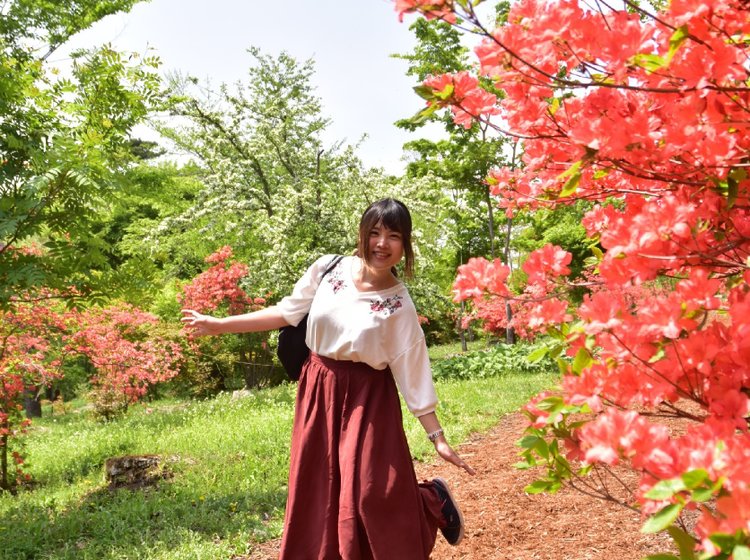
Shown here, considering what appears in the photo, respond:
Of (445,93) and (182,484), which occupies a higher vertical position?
(445,93)

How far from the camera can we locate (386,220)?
8.11ft

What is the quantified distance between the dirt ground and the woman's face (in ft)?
6.00

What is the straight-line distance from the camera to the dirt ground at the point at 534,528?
10.6ft

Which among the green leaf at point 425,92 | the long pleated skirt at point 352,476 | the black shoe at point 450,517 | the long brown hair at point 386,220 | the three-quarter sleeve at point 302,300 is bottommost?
the black shoe at point 450,517

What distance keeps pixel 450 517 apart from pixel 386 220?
4.44ft

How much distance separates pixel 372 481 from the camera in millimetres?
2367

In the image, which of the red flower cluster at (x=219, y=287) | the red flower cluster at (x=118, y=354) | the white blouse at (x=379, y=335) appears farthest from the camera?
the red flower cluster at (x=219, y=287)

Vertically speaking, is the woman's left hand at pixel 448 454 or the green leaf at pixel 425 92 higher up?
the green leaf at pixel 425 92

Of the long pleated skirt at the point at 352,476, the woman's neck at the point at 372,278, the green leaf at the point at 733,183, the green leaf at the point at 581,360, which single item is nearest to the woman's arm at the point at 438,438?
the long pleated skirt at the point at 352,476

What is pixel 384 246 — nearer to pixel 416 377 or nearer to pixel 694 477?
pixel 416 377

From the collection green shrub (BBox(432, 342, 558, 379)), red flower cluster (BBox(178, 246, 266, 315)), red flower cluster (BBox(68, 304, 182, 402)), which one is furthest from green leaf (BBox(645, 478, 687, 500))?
red flower cluster (BBox(178, 246, 266, 315))

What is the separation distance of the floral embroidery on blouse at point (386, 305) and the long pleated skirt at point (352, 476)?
0.80ft

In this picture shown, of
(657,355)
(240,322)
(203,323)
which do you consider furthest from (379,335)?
(657,355)

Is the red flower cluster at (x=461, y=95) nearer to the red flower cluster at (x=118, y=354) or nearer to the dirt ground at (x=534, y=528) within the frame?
the dirt ground at (x=534, y=528)
